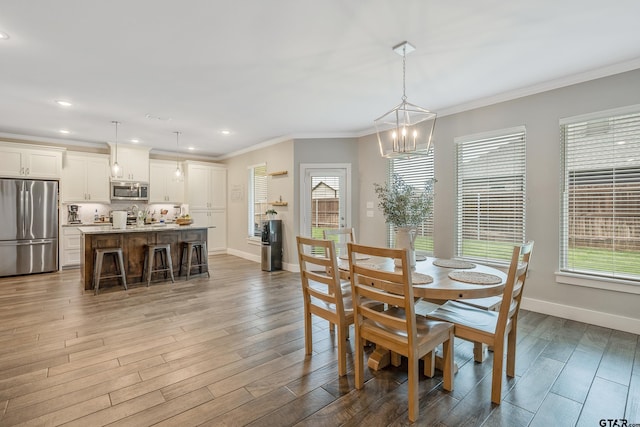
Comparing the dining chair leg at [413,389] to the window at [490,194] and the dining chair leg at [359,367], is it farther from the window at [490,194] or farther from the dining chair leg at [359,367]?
the window at [490,194]

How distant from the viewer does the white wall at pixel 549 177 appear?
10.1 ft

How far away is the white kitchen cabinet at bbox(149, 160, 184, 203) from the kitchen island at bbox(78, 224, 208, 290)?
8.01 ft

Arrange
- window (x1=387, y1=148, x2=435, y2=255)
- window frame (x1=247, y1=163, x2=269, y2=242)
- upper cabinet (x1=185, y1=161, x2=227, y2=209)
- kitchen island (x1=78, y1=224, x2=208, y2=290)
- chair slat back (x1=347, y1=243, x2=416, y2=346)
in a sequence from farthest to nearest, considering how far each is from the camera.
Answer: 1. upper cabinet (x1=185, y1=161, x2=227, y2=209)
2. window frame (x1=247, y1=163, x2=269, y2=242)
3. window (x1=387, y1=148, x2=435, y2=255)
4. kitchen island (x1=78, y1=224, x2=208, y2=290)
5. chair slat back (x1=347, y1=243, x2=416, y2=346)

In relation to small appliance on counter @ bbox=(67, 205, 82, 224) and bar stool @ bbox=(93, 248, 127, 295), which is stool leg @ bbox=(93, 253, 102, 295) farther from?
small appliance on counter @ bbox=(67, 205, 82, 224)

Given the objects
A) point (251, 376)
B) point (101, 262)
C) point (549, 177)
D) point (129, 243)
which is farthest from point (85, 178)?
point (549, 177)

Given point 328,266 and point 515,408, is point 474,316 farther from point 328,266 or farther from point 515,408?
point 328,266

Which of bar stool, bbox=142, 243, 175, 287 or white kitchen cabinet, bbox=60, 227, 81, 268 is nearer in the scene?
bar stool, bbox=142, 243, 175, 287

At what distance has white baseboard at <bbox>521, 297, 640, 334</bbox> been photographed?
3.01 m

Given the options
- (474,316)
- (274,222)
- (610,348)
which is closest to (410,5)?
(474,316)

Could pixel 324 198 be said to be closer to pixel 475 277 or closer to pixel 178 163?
pixel 178 163

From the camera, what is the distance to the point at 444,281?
2.12 m

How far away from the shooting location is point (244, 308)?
3.75m

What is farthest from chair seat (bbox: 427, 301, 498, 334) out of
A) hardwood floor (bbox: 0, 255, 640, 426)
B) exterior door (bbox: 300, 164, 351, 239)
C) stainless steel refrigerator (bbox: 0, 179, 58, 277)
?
stainless steel refrigerator (bbox: 0, 179, 58, 277)

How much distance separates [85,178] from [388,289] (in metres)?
7.10
